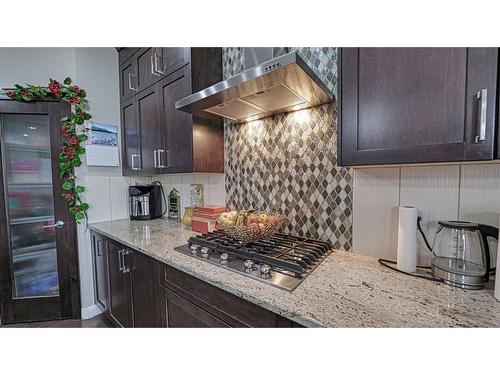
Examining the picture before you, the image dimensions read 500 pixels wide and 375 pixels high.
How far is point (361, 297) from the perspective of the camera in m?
0.71

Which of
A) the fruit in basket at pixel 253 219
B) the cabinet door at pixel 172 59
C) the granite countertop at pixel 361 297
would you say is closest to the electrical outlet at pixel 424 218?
the granite countertop at pixel 361 297

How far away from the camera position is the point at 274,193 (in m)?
1.43

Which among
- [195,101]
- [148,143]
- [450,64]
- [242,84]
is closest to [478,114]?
[450,64]

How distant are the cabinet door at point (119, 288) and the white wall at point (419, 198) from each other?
57.3 inches

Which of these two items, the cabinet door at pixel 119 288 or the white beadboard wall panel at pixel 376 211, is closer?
the white beadboard wall panel at pixel 376 211

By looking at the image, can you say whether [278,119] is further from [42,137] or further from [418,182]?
[42,137]

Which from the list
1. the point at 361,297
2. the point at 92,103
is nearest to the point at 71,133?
the point at 92,103

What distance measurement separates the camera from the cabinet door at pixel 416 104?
583 mm

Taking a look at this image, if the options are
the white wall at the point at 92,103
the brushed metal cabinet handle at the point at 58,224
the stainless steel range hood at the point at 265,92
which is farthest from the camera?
the brushed metal cabinet handle at the point at 58,224

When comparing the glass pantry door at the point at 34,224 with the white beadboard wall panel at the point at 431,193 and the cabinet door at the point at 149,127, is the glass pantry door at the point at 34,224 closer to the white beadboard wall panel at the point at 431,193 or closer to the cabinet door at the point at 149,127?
the cabinet door at the point at 149,127

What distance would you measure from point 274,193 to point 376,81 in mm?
841

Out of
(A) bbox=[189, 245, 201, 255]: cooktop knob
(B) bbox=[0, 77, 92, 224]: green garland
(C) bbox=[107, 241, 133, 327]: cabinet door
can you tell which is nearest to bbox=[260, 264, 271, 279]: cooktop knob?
(A) bbox=[189, 245, 201, 255]: cooktop knob

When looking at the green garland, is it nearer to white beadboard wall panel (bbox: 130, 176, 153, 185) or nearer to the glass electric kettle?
Answer: white beadboard wall panel (bbox: 130, 176, 153, 185)

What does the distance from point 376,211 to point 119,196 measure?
87.4 inches
